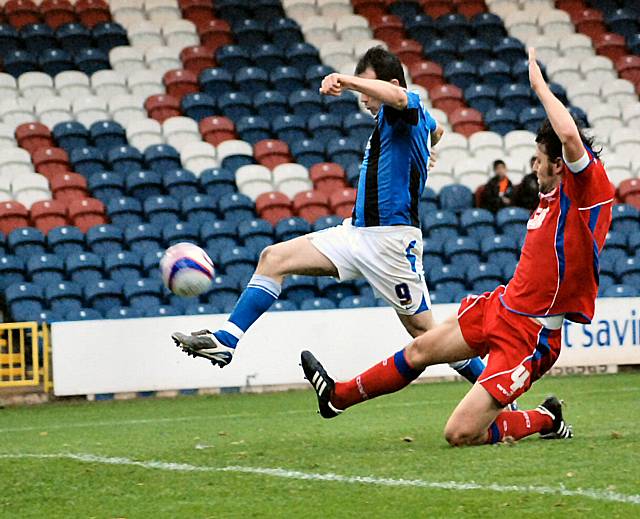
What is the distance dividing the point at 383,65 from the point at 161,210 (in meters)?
9.33

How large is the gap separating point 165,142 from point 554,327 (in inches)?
476

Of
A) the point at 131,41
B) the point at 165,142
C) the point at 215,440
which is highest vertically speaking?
the point at 131,41

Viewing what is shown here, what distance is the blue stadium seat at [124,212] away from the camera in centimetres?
1572

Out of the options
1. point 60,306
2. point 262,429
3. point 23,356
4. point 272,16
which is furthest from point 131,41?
point 262,429

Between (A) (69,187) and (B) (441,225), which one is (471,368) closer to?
(B) (441,225)

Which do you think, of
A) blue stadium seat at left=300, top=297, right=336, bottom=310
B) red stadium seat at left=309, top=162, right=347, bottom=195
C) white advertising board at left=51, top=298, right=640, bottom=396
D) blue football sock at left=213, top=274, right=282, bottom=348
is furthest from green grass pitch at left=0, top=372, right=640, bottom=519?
red stadium seat at left=309, top=162, right=347, bottom=195

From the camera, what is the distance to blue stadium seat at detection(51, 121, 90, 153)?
17.1m

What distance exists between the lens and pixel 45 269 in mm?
14570

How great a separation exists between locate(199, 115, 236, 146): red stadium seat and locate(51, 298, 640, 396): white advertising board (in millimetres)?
5269

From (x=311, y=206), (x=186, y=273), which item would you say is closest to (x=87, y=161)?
(x=311, y=206)

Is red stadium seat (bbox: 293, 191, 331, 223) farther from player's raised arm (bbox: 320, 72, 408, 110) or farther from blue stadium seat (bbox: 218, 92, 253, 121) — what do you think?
player's raised arm (bbox: 320, 72, 408, 110)

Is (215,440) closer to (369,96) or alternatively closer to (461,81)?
(369,96)

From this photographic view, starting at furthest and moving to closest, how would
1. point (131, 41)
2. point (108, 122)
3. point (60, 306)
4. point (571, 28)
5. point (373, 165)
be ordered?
point (571, 28) → point (131, 41) → point (108, 122) → point (60, 306) → point (373, 165)

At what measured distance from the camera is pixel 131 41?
19375 mm
